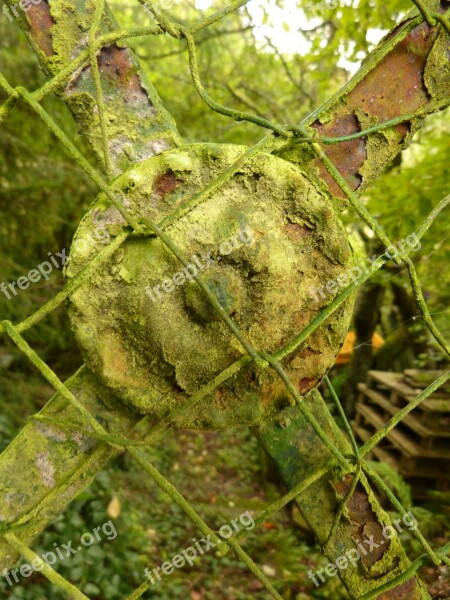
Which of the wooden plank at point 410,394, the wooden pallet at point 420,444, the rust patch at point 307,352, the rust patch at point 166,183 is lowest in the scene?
the wooden pallet at point 420,444

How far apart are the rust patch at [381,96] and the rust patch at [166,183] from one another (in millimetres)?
260

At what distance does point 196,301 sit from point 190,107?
14.8 ft

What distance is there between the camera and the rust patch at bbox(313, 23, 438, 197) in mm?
879

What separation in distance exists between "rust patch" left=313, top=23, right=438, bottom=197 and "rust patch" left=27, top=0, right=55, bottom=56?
1.55 ft

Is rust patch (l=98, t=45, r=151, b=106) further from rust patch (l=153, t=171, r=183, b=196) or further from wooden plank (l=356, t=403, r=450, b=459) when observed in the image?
wooden plank (l=356, t=403, r=450, b=459)

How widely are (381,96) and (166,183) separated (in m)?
0.43

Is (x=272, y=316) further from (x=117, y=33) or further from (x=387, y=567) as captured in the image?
(x=387, y=567)

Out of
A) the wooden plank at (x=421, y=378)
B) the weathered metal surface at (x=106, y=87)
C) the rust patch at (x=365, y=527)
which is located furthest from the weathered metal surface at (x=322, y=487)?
the wooden plank at (x=421, y=378)

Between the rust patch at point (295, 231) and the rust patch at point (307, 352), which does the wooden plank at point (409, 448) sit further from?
the rust patch at point (295, 231)

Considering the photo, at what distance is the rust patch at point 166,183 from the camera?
797 millimetres

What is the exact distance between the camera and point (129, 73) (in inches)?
33.0

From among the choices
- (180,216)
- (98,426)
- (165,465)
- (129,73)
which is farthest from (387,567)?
(165,465)

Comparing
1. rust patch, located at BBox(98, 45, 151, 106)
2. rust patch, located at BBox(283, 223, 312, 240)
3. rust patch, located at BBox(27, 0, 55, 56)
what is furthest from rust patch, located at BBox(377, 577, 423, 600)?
rust patch, located at BBox(27, 0, 55, 56)

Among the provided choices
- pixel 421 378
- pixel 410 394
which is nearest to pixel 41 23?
pixel 410 394
